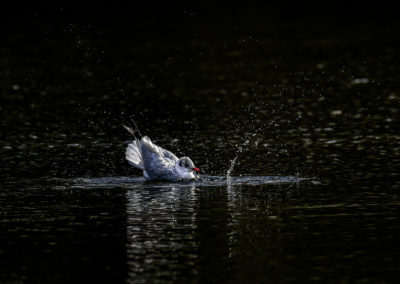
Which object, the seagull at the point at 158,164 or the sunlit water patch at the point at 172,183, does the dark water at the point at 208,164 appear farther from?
the seagull at the point at 158,164

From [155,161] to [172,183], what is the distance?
Answer: 0.70m

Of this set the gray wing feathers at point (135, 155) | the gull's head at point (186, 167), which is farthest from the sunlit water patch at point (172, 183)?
the gray wing feathers at point (135, 155)

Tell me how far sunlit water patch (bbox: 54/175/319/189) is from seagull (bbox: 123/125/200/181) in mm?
241

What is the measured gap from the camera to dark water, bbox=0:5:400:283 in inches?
597

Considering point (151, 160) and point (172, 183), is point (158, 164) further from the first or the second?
point (172, 183)

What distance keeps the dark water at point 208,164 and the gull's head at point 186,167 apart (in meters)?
0.32

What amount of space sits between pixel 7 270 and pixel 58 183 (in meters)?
7.31

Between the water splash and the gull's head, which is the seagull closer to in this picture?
the gull's head

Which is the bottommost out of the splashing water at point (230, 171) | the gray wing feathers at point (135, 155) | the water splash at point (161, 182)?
the water splash at point (161, 182)

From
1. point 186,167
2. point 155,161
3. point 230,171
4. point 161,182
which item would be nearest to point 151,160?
point 155,161

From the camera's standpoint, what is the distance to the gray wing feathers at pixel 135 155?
23250 millimetres

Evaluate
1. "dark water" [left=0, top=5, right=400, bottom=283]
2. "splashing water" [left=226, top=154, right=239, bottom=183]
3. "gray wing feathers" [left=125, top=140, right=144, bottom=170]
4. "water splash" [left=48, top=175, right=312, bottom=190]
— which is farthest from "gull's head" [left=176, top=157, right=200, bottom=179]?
"gray wing feathers" [left=125, top=140, right=144, bottom=170]

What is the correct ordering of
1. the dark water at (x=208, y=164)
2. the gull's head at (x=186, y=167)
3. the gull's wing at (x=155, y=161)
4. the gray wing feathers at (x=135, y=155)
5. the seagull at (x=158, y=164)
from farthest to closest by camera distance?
1. the gray wing feathers at (x=135, y=155)
2. the gull's wing at (x=155, y=161)
3. the seagull at (x=158, y=164)
4. the gull's head at (x=186, y=167)
5. the dark water at (x=208, y=164)

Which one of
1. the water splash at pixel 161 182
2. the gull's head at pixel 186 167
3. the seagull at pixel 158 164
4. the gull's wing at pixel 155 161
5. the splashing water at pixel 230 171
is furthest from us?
the gull's wing at pixel 155 161
